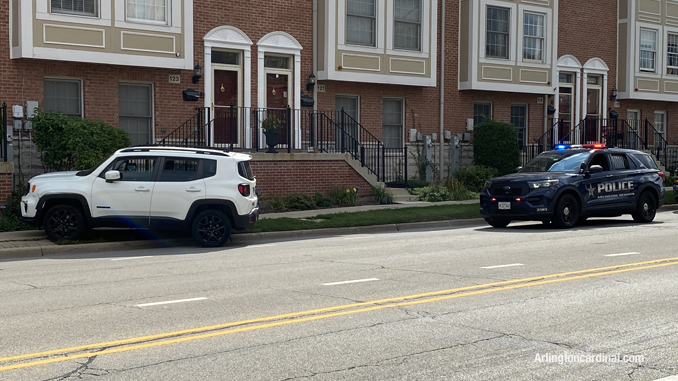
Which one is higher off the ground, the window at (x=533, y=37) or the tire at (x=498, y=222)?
the window at (x=533, y=37)

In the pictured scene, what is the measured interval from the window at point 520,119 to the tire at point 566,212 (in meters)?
12.0

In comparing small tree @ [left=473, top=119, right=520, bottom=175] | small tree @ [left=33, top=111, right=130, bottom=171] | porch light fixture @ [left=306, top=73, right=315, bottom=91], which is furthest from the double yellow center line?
small tree @ [left=473, top=119, right=520, bottom=175]

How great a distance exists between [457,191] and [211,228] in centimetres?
1117

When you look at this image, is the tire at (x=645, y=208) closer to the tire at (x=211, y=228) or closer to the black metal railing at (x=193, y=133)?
the tire at (x=211, y=228)

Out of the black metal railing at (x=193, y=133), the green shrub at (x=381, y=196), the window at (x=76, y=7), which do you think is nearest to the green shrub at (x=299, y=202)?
the green shrub at (x=381, y=196)

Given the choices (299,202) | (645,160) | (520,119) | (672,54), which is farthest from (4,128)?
(672,54)

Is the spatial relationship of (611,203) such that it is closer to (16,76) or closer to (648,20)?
(16,76)

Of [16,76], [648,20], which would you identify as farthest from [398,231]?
[648,20]

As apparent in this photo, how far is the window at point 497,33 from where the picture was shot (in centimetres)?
2802

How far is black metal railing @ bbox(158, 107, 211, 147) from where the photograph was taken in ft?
70.1

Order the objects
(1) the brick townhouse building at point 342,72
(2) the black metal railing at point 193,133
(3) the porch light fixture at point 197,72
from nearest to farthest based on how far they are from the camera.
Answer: (1) the brick townhouse building at point 342,72 < (2) the black metal railing at point 193,133 < (3) the porch light fixture at point 197,72

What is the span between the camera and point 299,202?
69.2 feet

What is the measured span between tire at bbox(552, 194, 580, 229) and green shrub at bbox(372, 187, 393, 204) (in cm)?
607

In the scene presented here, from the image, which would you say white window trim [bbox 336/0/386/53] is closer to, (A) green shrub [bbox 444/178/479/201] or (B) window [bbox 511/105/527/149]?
(A) green shrub [bbox 444/178/479/201]
